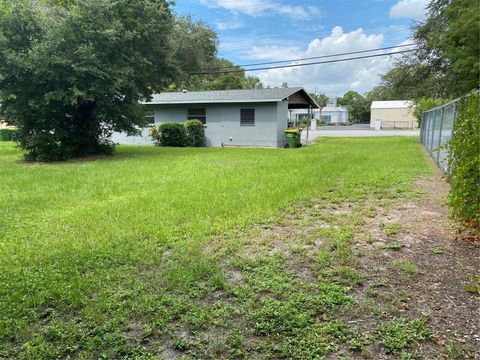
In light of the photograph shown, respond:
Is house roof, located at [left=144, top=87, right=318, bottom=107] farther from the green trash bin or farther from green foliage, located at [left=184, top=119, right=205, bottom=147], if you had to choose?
the green trash bin

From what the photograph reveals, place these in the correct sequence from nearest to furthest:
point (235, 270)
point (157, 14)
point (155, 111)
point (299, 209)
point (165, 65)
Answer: point (235, 270), point (299, 209), point (157, 14), point (165, 65), point (155, 111)

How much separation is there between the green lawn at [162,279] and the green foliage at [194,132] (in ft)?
40.4

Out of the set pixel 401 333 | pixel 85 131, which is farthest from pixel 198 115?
pixel 401 333

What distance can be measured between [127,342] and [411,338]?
70.9 inches

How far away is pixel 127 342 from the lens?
231cm

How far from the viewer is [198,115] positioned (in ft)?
64.2

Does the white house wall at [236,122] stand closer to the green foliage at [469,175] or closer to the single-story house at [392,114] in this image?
the green foliage at [469,175]

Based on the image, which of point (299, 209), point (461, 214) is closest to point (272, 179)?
point (299, 209)

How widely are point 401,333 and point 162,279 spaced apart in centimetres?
188

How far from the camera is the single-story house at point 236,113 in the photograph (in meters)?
17.9

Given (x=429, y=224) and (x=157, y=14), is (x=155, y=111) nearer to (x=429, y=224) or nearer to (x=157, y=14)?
(x=157, y=14)

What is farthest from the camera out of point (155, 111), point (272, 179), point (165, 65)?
point (155, 111)

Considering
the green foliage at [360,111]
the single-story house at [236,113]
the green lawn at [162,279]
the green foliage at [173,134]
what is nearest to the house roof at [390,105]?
the green foliage at [360,111]

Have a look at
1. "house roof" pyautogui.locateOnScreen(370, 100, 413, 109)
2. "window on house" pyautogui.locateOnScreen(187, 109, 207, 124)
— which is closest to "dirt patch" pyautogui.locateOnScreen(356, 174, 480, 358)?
"window on house" pyautogui.locateOnScreen(187, 109, 207, 124)
